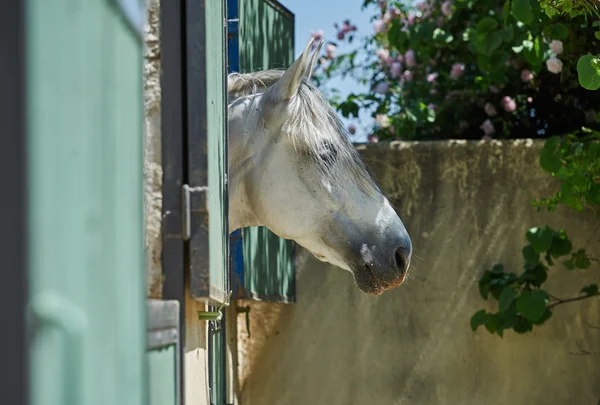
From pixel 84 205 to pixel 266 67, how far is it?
363 cm

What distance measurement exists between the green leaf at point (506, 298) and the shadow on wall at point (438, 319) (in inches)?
13.9

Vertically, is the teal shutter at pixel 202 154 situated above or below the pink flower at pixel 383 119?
below

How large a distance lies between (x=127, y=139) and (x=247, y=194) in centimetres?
180

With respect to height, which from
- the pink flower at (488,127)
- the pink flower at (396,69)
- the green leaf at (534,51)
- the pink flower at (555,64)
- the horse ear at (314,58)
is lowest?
the horse ear at (314,58)

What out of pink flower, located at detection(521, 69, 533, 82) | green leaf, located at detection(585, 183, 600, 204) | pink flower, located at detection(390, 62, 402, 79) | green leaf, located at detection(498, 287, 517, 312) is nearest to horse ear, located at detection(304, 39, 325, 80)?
green leaf, located at detection(585, 183, 600, 204)

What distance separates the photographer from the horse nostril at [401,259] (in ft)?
9.75

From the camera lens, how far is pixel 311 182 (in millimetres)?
2904

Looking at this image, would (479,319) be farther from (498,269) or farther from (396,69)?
(396,69)

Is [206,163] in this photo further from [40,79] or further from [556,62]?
[556,62]

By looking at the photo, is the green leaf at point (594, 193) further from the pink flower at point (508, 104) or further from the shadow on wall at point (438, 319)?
the pink flower at point (508, 104)

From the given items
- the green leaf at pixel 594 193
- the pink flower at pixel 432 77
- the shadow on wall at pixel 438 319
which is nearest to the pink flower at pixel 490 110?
the pink flower at pixel 432 77

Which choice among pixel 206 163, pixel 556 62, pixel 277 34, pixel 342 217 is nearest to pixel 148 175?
pixel 206 163

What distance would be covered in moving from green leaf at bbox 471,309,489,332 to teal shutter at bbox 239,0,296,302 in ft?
3.26

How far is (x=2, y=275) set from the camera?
0.82m
